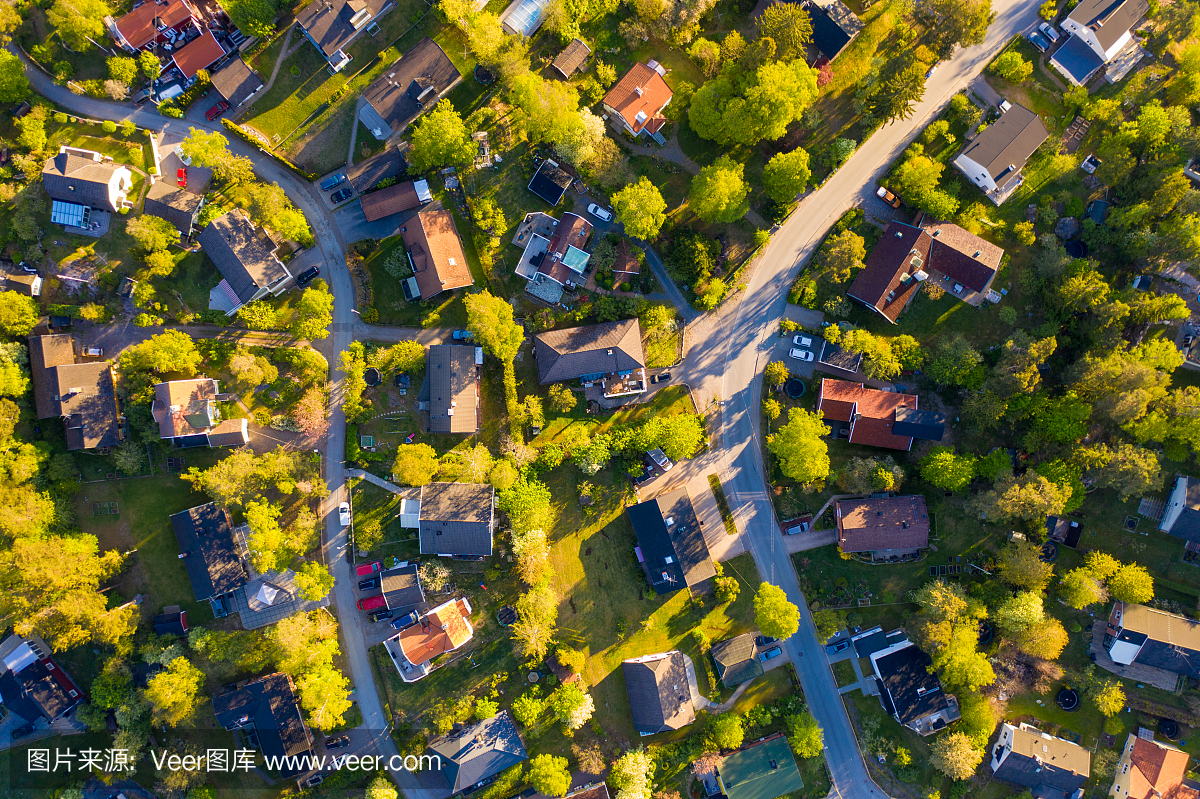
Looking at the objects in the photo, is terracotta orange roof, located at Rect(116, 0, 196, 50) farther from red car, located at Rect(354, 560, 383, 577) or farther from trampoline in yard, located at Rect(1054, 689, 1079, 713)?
trampoline in yard, located at Rect(1054, 689, 1079, 713)

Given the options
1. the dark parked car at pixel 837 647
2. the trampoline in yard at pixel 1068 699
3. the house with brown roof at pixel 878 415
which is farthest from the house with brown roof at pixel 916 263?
the trampoline in yard at pixel 1068 699

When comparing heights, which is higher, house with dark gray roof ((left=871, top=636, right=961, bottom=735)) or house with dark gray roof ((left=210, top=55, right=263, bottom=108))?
house with dark gray roof ((left=210, top=55, right=263, bottom=108))

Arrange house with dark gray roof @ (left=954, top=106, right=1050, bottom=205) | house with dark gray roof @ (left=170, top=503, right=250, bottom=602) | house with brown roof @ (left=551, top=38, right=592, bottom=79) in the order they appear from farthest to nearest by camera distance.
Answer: house with brown roof @ (left=551, top=38, right=592, bottom=79) < house with dark gray roof @ (left=954, top=106, right=1050, bottom=205) < house with dark gray roof @ (left=170, top=503, right=250, bottom=602)

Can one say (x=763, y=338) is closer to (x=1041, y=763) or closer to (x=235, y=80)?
(x=1041, y=763)

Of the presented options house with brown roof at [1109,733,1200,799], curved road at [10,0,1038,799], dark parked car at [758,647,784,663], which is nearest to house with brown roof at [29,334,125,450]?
curved road at [10,0,1038,799]

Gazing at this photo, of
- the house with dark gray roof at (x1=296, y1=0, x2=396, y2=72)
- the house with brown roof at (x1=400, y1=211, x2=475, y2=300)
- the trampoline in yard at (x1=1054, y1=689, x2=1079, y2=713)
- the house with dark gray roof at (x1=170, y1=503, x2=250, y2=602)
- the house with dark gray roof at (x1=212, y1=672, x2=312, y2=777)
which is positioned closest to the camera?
the house with dark gray roof at (x1=212, y1=672, x2=312, y2=777)

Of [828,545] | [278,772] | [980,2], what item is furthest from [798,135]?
[278,772]
